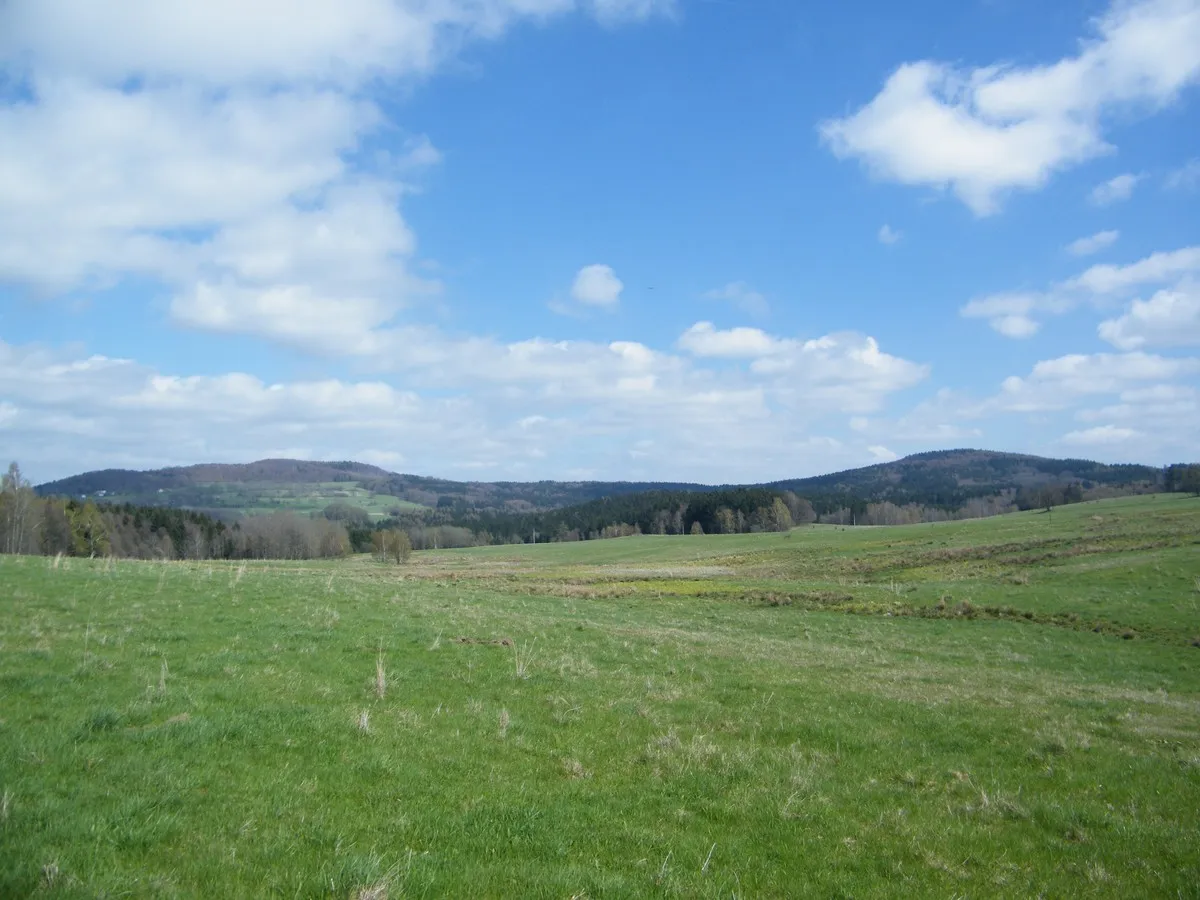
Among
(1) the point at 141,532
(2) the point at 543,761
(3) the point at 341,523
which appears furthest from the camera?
(3) the point at 341,523

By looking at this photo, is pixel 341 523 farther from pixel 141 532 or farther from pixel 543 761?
pixel 543 761

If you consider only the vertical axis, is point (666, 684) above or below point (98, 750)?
below

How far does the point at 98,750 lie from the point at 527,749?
5.25 meters

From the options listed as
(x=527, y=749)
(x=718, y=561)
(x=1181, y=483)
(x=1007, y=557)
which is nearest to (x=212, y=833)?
(x=527, y=749)

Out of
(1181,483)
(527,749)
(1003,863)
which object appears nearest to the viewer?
(1003,863)

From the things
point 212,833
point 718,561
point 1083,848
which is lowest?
point 718,561

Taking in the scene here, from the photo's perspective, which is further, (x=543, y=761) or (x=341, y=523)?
(x=341, y=523)

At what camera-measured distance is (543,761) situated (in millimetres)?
9523

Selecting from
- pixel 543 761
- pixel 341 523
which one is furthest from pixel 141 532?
pixel 543 761

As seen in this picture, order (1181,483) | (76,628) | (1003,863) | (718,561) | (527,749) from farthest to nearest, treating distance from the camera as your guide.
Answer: (1181,483) → (718,561) → (76,628) → (527,749) → (1003,863)

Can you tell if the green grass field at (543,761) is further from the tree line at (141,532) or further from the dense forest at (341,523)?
the dense forest at (341,523)

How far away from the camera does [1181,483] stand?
461 ft

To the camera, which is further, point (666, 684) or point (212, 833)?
point (666, 684)

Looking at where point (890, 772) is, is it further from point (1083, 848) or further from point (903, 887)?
point (903, 887)
